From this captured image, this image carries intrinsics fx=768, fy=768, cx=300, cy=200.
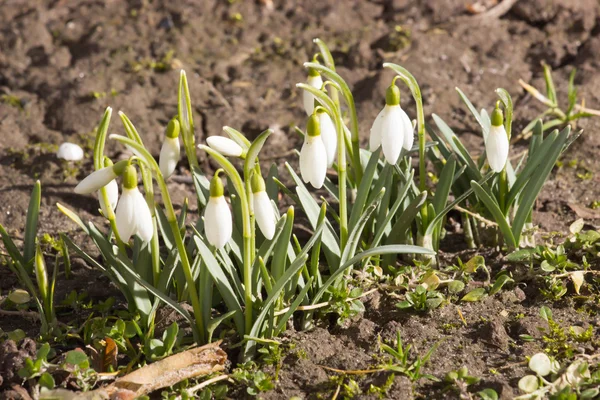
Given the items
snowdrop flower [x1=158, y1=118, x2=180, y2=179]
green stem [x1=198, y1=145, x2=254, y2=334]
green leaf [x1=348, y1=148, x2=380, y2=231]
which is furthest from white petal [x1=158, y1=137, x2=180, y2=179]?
green leaf [x1=348, y1=148, x2=380, y2=231]

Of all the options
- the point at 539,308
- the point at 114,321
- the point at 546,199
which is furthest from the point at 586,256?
the point at 114,321

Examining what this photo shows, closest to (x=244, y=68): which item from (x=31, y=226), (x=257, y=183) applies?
(x=31, y=226)

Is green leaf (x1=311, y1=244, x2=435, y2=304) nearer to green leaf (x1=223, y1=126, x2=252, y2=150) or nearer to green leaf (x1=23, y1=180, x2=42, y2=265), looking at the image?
green leaf (x1=223, y1=126, x2=252, y2=150)

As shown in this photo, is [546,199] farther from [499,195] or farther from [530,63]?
[530,63]

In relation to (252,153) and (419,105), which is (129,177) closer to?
Answer: (252,153)

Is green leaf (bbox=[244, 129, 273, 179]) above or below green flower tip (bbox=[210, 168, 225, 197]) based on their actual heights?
above

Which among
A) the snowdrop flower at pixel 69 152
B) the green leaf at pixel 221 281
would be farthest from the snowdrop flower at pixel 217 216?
the snowdrop flower at pixel 69 152
